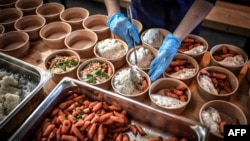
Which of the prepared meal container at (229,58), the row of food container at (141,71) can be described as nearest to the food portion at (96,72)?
the row of food container at (141,71)

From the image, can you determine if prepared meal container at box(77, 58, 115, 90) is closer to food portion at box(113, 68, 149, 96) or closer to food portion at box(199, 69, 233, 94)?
food portion at box(113, 68, 149, 96)

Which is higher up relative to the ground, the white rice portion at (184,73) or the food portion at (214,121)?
the white rice portion at (184,73)

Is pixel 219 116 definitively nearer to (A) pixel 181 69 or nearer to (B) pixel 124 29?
(A) pixel 181 69

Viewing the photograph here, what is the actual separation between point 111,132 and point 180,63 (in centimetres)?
65

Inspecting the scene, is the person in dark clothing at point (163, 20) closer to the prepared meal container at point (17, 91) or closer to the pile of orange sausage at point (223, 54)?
the pile of orange sausage at point (223, 54)

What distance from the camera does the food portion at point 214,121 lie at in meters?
1.31

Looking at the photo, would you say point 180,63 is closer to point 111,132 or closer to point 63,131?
point 111,132

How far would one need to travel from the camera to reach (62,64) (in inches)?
66.9

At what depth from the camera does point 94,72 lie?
64.8 inches

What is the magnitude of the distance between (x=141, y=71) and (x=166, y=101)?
0.27m

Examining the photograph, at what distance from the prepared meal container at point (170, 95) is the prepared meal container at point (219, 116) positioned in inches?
4.6

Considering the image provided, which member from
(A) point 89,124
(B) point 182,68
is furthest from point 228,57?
(A) point 89,124

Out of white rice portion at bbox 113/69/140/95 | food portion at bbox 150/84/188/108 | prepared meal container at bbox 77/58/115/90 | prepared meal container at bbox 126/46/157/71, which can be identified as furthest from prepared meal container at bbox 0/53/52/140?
food portion at bbox 150/84/188/108

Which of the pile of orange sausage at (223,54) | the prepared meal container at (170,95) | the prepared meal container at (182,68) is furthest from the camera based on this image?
the pile of orange sausage at (223,54)
